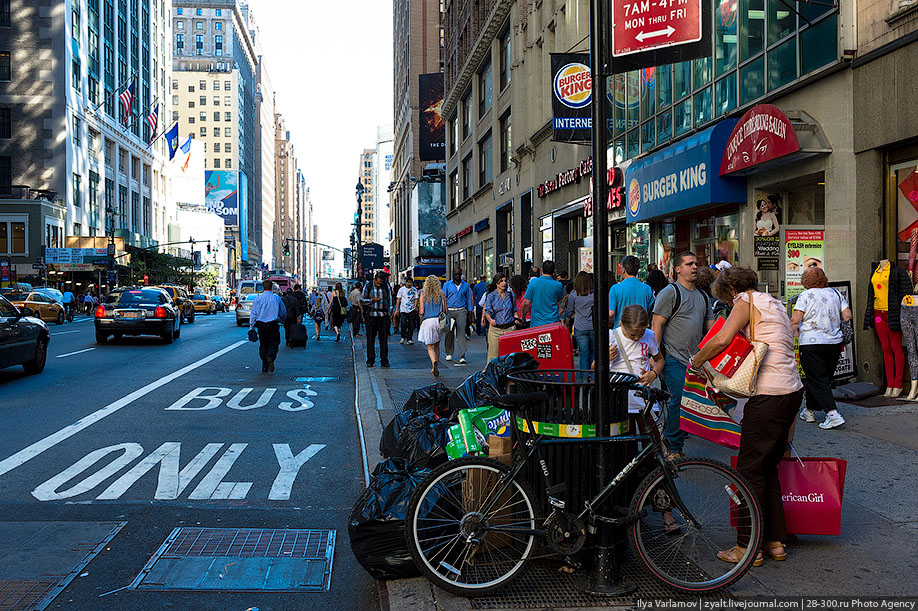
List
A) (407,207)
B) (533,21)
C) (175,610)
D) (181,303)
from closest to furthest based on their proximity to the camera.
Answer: (175,610) → (533,21) → (181,303) → (407,207)

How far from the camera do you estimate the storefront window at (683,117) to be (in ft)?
51.4

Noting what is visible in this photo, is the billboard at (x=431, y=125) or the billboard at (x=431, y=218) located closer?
the billboard at (x=431, y=125)

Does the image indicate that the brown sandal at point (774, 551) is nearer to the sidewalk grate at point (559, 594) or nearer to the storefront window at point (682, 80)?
the sidewalk grate at point (559, 594)

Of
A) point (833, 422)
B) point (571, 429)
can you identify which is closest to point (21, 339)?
point (571, 429)

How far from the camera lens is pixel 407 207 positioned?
89188mm

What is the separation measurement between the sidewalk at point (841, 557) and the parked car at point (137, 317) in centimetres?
1549

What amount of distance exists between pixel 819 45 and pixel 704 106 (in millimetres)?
3775

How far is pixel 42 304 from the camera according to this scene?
34.1 m

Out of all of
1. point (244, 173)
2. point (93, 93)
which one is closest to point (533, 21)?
point (93, 93)

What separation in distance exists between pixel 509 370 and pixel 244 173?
176 m

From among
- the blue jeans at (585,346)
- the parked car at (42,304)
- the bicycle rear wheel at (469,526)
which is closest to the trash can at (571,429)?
the bicycle rear wheel at (469,526)

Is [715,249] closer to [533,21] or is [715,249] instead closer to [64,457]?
[64,457]

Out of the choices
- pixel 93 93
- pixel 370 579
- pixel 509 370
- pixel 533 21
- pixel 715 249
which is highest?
pixel 93 93

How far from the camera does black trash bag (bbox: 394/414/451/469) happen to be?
16.7 feet
